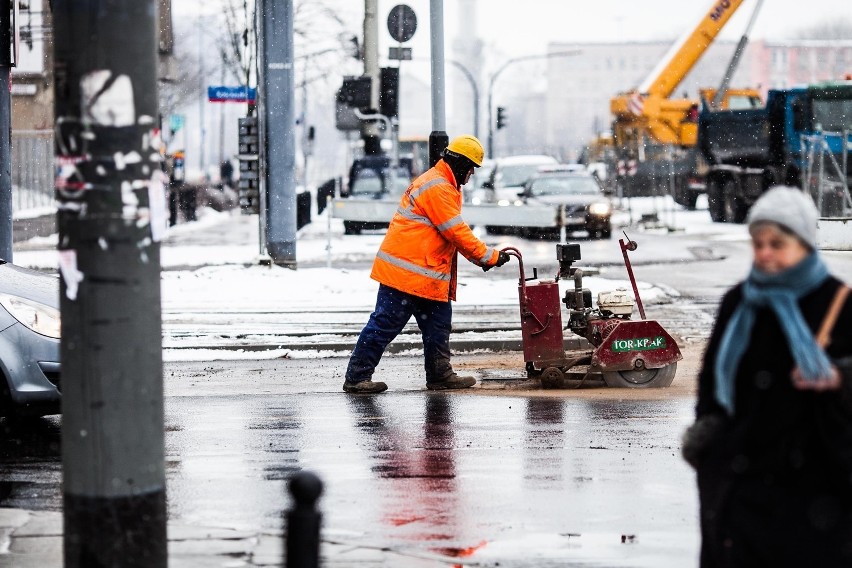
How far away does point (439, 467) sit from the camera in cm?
804

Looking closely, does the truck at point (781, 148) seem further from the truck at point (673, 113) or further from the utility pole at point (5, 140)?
the utility pole at point (5, 140)

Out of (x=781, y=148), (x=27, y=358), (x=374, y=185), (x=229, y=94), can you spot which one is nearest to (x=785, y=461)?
(x=27, y=358)

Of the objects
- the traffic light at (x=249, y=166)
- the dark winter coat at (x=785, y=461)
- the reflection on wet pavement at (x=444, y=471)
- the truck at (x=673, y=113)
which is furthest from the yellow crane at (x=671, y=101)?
the dark winter coat at (x=785, y=461)

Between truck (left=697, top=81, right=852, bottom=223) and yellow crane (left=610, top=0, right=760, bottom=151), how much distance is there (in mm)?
4737

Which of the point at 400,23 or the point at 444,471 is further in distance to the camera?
the point at 400,23

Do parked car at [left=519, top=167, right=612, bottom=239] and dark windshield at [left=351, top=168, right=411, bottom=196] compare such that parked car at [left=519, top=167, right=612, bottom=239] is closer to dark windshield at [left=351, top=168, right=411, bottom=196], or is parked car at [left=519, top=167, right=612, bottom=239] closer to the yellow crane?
dark windshield at [left=351, top=168, right=411, bottom=196]

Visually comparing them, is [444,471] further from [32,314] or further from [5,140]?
[5,140]

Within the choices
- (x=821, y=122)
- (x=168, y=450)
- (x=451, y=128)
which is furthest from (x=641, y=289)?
(x=451, y=128)

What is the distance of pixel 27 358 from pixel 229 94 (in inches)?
604

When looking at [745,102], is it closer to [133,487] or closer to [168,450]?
[168,450]

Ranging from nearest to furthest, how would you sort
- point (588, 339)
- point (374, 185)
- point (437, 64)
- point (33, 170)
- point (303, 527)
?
point (303, 527) < point (588, 339) < point (437, 64) < point (374, 185) < point (33, 170)

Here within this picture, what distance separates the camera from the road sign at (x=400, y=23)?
21156 mm

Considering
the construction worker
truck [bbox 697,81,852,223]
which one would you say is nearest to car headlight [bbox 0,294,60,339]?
the construction worker

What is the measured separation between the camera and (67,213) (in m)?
4.76
